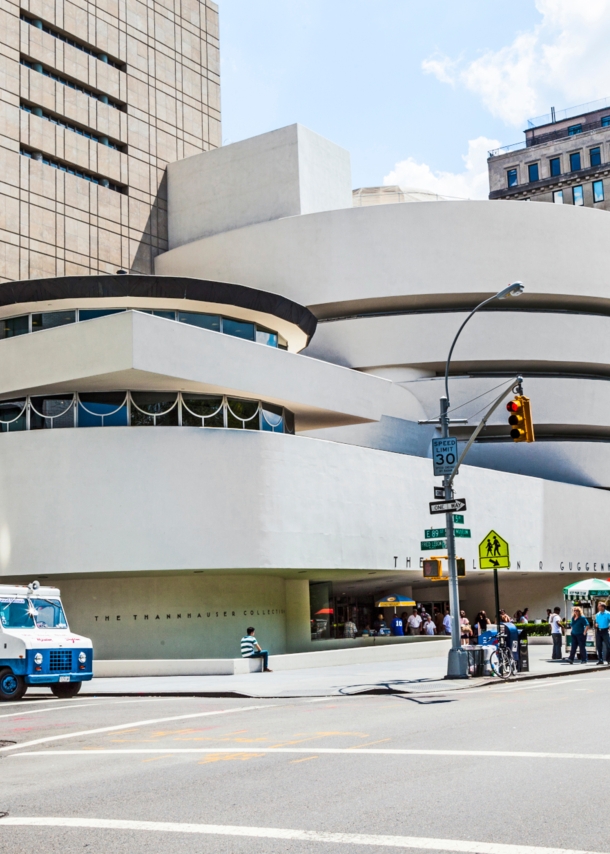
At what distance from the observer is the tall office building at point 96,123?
5006 cm

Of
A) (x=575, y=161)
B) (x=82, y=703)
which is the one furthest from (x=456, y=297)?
(x=575, y=161)

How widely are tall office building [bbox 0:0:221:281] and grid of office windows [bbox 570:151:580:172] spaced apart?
4716cm

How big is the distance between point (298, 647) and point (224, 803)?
30.9 metres

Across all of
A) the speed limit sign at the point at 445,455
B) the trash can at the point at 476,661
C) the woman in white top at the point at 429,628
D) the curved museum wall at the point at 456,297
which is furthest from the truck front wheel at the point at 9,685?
the curved museum wall at the point at 456,297

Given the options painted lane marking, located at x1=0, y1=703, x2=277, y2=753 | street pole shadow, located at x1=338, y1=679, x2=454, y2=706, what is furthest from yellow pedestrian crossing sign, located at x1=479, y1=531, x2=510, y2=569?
painted lane marking, located at x1=0, y1=703, x2=277, y2=753

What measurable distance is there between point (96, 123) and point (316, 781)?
169 ft

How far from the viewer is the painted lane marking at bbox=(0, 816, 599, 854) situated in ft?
22.5

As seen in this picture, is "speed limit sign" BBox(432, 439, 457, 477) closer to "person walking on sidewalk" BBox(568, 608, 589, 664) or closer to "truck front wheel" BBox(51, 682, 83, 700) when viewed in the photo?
"person walking on sidewalk" BBox(568, 608, 589, 664)

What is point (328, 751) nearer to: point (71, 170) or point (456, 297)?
point (456, 297)

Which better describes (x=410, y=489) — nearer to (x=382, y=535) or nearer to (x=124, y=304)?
(x=382, y=535)

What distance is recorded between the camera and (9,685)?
2166 cm

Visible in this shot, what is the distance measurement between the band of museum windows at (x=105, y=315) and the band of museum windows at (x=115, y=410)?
2.65 meters

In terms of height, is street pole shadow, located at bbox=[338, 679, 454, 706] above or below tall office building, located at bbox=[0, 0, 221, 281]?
below

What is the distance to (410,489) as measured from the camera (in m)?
42.0
